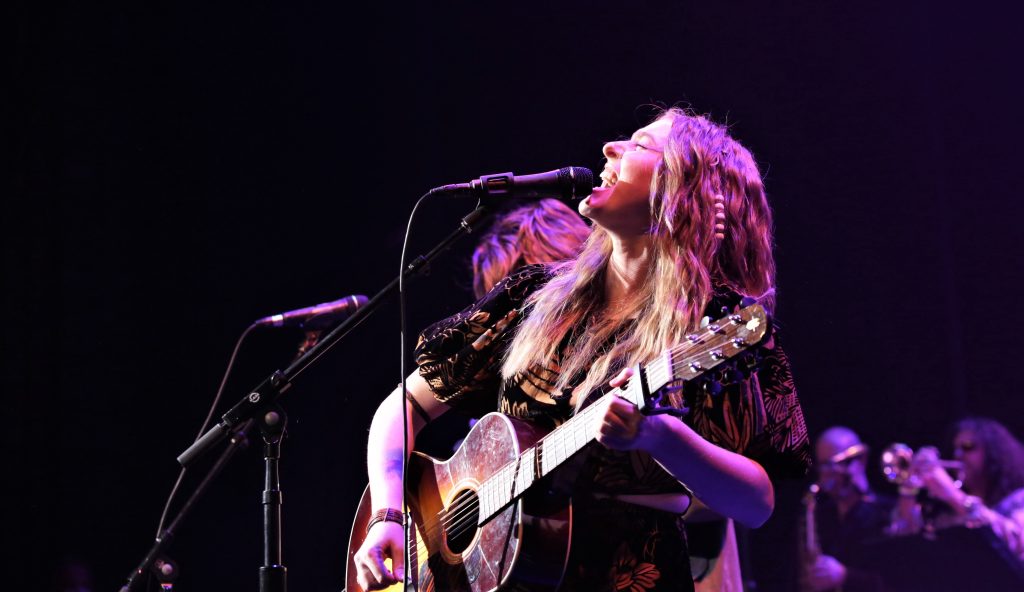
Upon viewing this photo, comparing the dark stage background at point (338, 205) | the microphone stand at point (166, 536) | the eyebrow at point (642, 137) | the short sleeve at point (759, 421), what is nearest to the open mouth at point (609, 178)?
the eyebrow at point (642, 137)

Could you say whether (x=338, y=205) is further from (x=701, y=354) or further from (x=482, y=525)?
(x=701, y=354)

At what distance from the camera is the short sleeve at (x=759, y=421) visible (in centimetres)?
186

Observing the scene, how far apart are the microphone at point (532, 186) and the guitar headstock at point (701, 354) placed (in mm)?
619

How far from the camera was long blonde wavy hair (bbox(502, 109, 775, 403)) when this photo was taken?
6.78 feet

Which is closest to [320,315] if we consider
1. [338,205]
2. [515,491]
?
[515,491]

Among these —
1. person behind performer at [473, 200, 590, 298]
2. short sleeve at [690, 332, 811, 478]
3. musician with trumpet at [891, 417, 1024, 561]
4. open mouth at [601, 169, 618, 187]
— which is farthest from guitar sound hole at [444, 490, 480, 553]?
musician with trumpet at [891, 417, 1024, 561]

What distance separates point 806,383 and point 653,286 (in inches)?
122

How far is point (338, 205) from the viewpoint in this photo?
4.97 m

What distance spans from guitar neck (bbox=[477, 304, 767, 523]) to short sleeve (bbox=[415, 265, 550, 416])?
51 cm

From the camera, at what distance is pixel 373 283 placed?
192 inches

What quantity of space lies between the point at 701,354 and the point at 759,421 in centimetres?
26

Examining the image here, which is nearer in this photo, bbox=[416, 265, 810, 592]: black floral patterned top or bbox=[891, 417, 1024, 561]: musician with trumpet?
bbox=[416, 265, 810, 592]: black floral patterned top

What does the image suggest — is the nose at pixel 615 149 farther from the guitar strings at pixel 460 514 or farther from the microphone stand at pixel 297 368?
the guitar strings at pixel 460 514

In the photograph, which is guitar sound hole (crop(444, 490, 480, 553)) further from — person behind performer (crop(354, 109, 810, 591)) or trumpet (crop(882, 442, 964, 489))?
trumpet (crop(882, 442, 964, 489))
